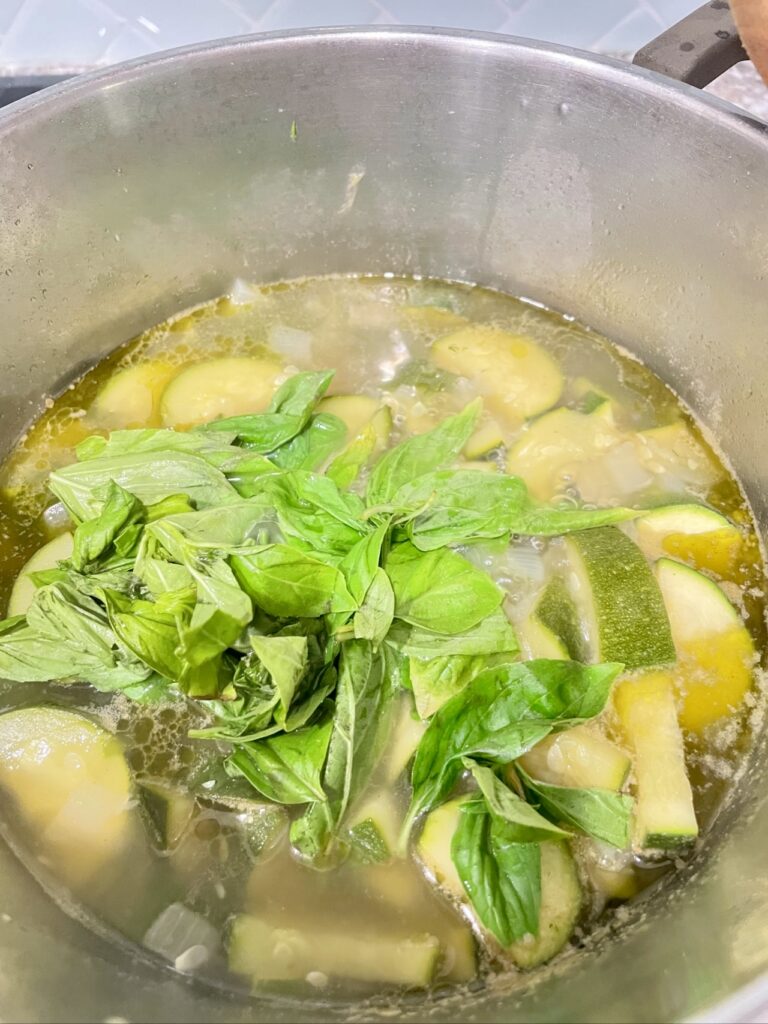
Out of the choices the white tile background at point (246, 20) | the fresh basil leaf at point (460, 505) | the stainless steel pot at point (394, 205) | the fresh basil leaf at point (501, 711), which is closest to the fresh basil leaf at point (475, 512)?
the fresh basil leaf at point (460, 505)

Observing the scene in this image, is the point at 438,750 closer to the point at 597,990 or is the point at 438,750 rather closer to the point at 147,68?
the point at 597,990

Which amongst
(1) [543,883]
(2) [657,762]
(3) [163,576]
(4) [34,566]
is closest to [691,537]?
(2) [657,762]

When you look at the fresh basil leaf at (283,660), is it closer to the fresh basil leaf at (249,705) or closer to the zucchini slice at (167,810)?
the fresh basil leaf at (249,705)

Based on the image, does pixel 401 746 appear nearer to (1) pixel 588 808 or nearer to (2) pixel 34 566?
(1) pixel 588 808


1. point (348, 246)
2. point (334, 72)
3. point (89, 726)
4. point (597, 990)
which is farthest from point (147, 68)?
point (597, 990)

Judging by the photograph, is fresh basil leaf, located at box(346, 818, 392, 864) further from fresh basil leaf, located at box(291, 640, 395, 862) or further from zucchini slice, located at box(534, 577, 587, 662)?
zucchini slice, located at box(534, 577, 587, 662)
